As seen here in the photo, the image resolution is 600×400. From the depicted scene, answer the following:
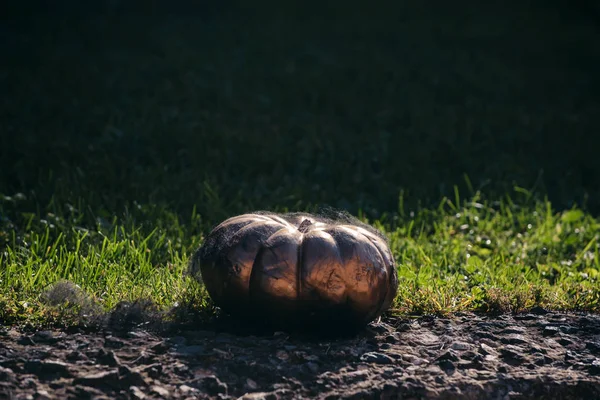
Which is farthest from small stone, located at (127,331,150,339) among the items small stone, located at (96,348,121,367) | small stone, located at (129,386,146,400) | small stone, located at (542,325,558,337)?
small stone, located at (542,325,558,337)

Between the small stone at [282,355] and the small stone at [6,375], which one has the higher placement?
the small stone at [282,355]

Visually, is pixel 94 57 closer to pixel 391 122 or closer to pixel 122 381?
pixel 391 122

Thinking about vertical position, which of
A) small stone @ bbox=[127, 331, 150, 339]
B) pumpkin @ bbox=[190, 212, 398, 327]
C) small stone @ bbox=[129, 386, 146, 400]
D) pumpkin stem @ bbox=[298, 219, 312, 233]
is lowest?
small stone @ bbox=[129, 386, 146, 400]

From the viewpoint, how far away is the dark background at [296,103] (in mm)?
6250

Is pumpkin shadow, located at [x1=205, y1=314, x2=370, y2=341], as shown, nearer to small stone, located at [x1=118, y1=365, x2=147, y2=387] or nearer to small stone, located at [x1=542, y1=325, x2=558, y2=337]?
small stone, located at [x1=118, y1=365, x2=147, y2=387]

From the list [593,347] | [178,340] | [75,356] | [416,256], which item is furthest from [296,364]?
[416,256]

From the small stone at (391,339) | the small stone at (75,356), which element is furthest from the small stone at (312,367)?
the small stone at (75,356)

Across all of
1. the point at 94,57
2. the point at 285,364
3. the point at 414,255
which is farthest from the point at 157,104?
the point at 285,364

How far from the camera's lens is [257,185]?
6.25m

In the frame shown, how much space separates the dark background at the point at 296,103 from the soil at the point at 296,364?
2169 millimetres

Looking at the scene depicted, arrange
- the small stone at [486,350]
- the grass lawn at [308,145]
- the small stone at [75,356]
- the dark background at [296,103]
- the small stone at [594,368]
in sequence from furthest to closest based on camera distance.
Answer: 1. the dark background at [296,103]
2. the grass lawn at [308,145]
3. the small stone at [486,350]
4. the small stone at [594,368]
5. the small stone at [75,356]

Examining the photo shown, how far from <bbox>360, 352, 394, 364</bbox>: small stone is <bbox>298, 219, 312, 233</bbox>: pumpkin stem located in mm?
653

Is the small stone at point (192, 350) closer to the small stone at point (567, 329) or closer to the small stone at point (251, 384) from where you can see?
the small stone at point (251, 384)

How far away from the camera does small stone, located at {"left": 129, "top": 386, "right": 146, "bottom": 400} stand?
2984mm
